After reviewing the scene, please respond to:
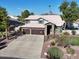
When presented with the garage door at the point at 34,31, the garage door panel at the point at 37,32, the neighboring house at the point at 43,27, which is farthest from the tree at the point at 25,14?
the garage door panel at the point at 37,32

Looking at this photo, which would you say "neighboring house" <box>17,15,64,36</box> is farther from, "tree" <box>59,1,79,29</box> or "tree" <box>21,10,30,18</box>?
"tree" <box>21,10,30,18</box>

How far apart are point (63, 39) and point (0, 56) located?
17.1m

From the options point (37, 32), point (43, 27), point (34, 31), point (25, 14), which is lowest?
point (37, 32)

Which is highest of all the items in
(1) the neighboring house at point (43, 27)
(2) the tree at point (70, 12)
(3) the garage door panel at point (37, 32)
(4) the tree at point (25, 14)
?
(4) the tree at point (25, 14)

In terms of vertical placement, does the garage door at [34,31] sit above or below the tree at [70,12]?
below

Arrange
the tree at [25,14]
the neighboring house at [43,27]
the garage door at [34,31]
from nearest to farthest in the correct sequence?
the neighboring house at [43,27] < the garage door at [34,31] < the tree at [25,14]

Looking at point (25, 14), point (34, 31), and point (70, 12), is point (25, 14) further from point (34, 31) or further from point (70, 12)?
point (70, 12)

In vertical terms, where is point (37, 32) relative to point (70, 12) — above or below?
below

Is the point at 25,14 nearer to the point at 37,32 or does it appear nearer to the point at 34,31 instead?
the point at 34,31

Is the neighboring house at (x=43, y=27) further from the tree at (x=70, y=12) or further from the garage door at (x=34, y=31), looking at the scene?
the tree at (x=70, y=12)

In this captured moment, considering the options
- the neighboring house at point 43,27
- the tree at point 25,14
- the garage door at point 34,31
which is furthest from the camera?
the tree at point 25,14

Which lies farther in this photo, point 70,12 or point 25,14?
point 25,14

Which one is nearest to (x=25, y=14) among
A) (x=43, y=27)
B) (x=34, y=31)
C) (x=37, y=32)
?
(x=34, y=31)

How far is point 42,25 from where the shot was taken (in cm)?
5656
